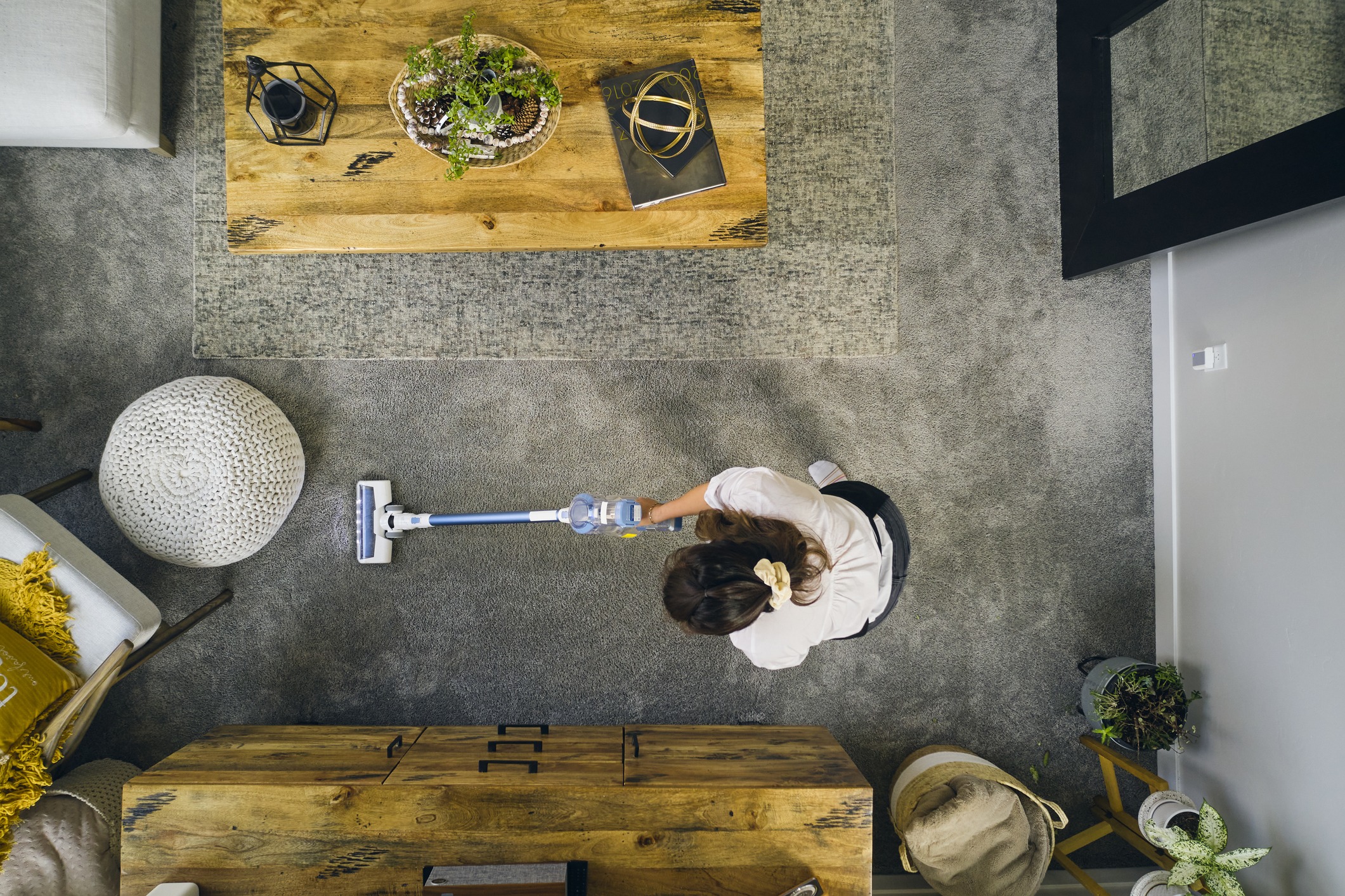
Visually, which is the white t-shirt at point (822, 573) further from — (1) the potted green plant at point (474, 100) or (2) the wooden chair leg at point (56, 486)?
(2) the wooden chair leg at point (56, 486)

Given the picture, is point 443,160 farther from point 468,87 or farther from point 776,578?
point 776,578

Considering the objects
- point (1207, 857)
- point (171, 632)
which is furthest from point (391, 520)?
point (1207, 857)

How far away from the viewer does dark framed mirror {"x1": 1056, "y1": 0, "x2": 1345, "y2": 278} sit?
1.39 meters

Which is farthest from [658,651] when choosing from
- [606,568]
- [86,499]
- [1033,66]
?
[1033,66]

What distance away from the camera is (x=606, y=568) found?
2068 mm

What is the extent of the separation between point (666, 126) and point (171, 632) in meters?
1.86

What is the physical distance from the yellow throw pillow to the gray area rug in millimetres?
910

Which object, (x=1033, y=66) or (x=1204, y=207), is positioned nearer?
(x=1204, y=207)

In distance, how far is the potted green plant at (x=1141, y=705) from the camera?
5.90 feet

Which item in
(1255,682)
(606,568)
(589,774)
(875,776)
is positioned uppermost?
(606,568)

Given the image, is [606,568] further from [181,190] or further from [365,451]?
[181,190]

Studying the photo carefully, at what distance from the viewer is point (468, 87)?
4.48ft

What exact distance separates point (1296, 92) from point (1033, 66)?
880 mm

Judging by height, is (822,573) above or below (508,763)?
above
